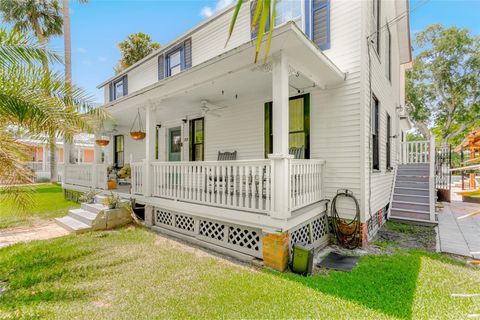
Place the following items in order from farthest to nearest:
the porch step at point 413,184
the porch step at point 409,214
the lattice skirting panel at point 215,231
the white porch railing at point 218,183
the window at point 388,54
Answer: the porch step at point 413,184, the window at point 388,54, the porch step at point 409,214, the lattice skirting panel at point 215,231, the white porch railing at point 218,183

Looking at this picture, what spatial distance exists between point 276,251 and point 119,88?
41.8ft

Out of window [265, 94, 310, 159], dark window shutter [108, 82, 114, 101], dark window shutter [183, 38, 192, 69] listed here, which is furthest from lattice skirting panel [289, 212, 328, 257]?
dark window shutter [108, 82, 114, 101]

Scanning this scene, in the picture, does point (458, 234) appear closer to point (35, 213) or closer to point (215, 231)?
point (215, 231)

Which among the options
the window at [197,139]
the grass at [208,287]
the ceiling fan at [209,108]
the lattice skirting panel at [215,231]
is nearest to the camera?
the grass at [208,287]

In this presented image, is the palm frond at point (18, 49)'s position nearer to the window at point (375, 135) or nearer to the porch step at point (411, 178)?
the window at point (375, 135)

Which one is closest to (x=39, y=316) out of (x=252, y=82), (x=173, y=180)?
(x=173, y=180)

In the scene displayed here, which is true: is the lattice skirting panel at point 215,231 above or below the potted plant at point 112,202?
below

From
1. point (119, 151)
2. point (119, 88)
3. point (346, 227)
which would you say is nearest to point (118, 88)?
point (119, 88)

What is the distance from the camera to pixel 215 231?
18.3ft

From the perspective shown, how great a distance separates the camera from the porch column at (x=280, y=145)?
4.23 metres

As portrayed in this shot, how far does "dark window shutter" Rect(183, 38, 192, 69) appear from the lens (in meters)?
9.73

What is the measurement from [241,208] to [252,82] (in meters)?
3.11

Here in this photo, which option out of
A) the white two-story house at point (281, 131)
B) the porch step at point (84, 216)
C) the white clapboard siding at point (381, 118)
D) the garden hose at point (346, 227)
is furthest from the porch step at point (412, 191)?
the porch step at point (84, 216)

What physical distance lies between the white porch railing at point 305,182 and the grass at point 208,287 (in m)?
1.36
